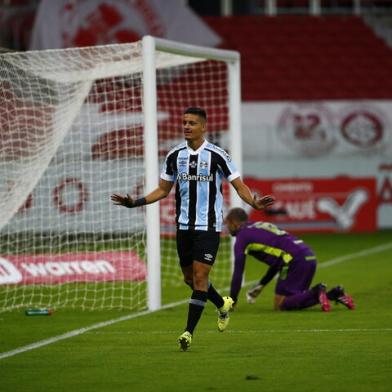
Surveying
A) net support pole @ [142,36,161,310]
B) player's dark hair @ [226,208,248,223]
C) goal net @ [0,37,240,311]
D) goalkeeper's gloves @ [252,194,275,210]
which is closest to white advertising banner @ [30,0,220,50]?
goal net @ [0,37,240,311]

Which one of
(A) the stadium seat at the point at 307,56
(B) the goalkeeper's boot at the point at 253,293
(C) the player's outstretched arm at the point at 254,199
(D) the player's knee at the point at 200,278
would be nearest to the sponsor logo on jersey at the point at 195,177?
(C) the player's outstretched arm at the point at 254,199

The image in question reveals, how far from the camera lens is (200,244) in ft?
33.1

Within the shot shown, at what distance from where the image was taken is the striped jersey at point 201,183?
1014 centimetres

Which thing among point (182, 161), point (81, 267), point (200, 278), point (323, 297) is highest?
point (182, 161)

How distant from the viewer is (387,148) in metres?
29.5

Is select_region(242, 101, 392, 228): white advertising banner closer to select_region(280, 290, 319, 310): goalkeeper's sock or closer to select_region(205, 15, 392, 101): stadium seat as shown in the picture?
select_region(205, 15, 392, 101): stadium seat

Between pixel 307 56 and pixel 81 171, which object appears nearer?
pixel 81 171

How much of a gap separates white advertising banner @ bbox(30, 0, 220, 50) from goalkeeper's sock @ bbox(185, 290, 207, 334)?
67.1 feet

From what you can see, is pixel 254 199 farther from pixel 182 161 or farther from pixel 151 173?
pixel 151 173

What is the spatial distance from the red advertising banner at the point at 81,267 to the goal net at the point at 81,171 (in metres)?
0.01

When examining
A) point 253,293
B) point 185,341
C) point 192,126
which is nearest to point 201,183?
point 192,126

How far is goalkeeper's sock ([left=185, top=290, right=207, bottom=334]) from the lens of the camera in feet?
32.1

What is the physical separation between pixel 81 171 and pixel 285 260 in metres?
4.10

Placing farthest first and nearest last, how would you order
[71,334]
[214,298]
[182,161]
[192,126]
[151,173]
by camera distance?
[151,173] → [71,334] → [214,298] → [182,161] → [192,126]
